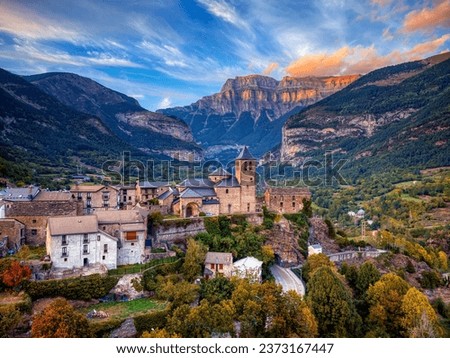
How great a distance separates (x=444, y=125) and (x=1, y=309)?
9229 centimetres

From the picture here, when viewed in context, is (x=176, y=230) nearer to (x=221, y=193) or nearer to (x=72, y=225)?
(x=221, y=193)

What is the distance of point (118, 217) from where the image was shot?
868 inches

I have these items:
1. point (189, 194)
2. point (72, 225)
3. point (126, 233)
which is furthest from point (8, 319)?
point (189, 194)

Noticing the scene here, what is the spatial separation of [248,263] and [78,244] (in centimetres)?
1093

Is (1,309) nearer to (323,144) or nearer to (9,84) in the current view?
(9,84)

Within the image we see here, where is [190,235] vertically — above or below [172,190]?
below

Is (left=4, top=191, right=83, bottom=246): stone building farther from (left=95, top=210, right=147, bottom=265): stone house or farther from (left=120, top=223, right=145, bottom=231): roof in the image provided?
Answer: (left=120, top=223, right=145, bottom=231): roof

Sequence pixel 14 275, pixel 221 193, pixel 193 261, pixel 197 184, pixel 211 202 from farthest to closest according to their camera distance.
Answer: pixel 197 184
pixel 221 193
pixel 211 202
pixel 193 261
pixel 14 275

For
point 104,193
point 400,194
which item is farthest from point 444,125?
point 104,193

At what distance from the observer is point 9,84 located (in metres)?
84.5

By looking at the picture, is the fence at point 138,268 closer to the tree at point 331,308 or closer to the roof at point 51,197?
the roof at point 51,197

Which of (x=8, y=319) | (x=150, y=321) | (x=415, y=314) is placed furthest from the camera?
(x=415, y=314)

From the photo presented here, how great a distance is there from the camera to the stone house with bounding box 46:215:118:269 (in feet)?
61.7

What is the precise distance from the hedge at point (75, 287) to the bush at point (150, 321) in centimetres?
327
